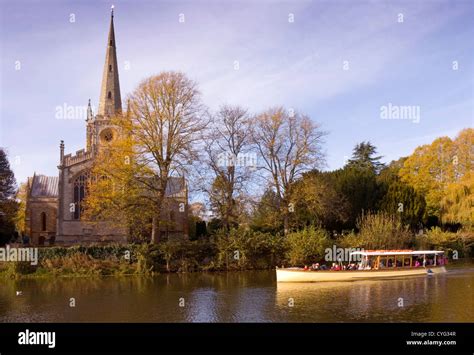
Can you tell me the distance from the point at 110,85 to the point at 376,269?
→ 120ft

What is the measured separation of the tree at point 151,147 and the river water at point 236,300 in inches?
288

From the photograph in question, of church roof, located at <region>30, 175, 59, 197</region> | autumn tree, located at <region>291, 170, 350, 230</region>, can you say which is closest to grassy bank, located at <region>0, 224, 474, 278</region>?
autumn tree, located at <region>291, 170, 350, 230</region>

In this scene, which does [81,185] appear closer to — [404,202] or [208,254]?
[208,254]

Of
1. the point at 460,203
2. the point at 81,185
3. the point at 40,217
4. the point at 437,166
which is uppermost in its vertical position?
the point at 437,166

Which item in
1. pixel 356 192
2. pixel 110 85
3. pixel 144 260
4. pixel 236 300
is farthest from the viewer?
pixel 110 85

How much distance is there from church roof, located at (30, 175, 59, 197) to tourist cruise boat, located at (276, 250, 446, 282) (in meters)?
38.7

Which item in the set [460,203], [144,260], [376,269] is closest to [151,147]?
[144,260]

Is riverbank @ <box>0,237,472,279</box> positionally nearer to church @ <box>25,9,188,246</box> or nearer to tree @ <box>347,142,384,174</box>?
church @ <box>25,9,188,246</box>

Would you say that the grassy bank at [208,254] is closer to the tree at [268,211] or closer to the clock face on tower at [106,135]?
the tree at [268,211]

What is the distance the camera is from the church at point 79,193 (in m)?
52.9

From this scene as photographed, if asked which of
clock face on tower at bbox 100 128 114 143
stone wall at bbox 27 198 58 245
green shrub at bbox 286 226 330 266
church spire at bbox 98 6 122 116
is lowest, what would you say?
green shrub at bbox 286 226 330 266

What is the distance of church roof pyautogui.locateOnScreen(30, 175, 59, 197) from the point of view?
60.9 m

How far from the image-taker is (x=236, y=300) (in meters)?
25.1
